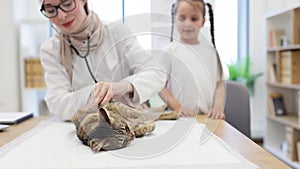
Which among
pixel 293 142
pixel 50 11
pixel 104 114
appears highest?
pixel 50 11

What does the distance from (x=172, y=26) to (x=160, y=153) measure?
0.34 m

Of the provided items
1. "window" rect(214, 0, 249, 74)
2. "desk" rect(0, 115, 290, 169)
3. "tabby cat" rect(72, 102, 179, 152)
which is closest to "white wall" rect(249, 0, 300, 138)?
"window" rect(214, 0, 249, 74)

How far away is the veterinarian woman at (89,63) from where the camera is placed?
78cm

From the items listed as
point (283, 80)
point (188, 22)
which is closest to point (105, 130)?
point (188, 22)

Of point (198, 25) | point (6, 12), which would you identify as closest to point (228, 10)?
point (6, 12)

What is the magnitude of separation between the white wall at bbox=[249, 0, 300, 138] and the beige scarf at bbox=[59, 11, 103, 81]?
2.46m

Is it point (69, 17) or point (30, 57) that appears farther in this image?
point (30, 57)

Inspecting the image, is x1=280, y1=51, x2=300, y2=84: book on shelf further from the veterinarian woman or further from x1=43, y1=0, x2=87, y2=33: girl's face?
x1=43, y1=0, x2=87, y2=33: girl's face

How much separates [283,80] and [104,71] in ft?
7.60

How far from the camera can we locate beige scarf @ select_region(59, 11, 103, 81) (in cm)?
100

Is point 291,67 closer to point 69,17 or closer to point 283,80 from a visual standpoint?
point 283,80

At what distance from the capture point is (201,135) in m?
0.82

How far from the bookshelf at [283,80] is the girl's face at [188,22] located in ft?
5.53

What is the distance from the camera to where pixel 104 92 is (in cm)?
70
